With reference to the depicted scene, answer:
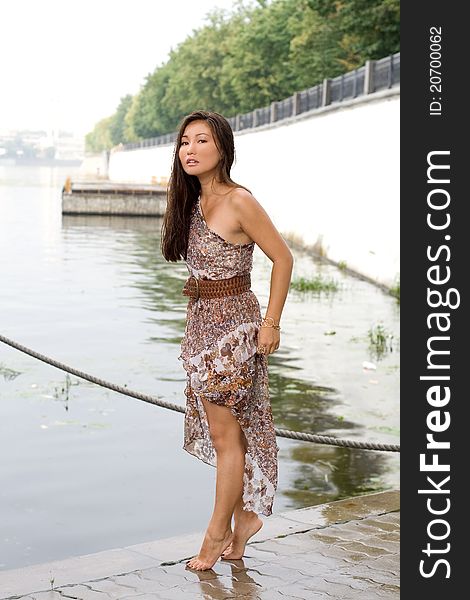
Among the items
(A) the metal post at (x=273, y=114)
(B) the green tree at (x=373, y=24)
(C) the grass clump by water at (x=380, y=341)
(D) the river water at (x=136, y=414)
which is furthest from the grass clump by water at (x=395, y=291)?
(A) the metal post at (x=273, y=114)

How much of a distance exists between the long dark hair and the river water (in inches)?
76.0

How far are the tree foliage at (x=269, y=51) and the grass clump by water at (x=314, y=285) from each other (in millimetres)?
18665

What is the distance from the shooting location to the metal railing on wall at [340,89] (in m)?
22.6

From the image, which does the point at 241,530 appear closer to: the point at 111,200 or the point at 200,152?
the point at 200,152

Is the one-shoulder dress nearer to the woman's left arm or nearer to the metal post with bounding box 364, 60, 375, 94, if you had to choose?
the woman's left arm

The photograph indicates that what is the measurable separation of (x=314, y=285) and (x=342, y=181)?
20.0 feet

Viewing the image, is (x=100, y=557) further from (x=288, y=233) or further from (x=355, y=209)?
(x=288, y=233)

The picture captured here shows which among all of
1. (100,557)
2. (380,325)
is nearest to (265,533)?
(100,557)

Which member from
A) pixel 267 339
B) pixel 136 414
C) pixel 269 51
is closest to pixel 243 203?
pixel 267 339

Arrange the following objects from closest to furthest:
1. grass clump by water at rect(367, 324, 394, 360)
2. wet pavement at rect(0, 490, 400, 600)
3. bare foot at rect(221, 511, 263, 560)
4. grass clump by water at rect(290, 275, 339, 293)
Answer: wet pavement at rect(0, 490, 400, 600)
bare foot at rect(221, 511, 263, 560)
grass clump by water at rect(367, 324, 394, 360)
grass clump by water at rect(290, 275, 339, 293)

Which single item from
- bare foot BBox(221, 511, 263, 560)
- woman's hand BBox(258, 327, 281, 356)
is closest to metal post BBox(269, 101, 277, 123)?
bare foot BBox(221, 511, 263, 560)

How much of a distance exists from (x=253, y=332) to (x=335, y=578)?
1.05 meters

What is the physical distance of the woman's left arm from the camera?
5055 millimetres

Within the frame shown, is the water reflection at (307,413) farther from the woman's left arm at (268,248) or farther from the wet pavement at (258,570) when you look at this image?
the woman's left arm at (268,248)
